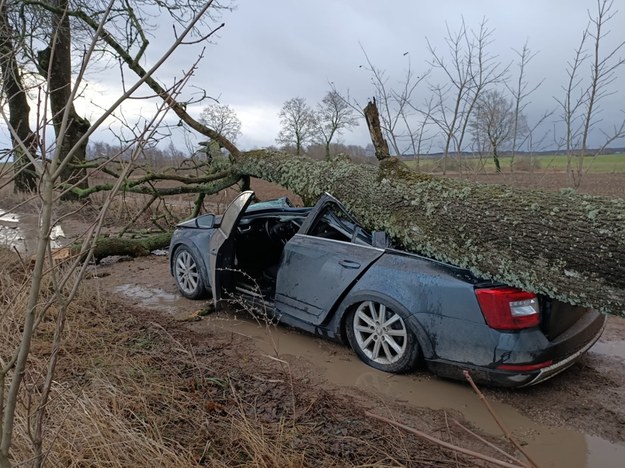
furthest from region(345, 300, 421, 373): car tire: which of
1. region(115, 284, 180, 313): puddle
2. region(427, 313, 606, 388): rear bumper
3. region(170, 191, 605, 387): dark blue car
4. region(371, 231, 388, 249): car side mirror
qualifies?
region(115, 284, 180, 313): puddle

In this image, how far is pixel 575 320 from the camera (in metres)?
3.64

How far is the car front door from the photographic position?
13.6ft

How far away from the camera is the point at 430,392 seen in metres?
3.71

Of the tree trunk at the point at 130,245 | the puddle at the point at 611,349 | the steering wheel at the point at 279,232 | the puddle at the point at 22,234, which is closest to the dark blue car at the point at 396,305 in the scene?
the steering wheel at the point at 279,232

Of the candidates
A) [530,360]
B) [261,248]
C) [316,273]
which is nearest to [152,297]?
[261,248]

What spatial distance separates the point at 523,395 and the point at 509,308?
0.82 m

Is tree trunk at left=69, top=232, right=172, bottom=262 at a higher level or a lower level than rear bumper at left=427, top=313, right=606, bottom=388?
higher

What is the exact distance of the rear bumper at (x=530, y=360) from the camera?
3311 millimetres

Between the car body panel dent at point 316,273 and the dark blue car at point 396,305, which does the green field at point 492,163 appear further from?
the car body panel dent at point 316,273

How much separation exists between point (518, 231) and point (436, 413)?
1442 millimetres

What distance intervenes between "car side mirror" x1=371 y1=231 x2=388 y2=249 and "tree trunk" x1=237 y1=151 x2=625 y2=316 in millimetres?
158

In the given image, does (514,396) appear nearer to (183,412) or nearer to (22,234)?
(183,412)

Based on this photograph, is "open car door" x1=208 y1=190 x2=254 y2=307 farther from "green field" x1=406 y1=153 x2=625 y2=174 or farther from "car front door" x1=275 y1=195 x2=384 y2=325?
"green field" x1=406 y1=153 x2=625 y2=174

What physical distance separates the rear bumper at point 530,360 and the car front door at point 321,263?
39.5 inches
